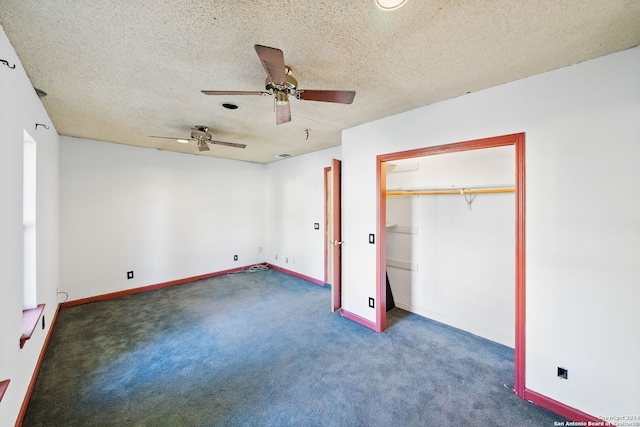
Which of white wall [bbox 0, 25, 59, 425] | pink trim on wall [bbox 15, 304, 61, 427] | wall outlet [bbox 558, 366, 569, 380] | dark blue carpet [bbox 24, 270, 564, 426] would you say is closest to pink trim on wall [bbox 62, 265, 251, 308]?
dark blue carpet [bbox 24, 270, 564, 426]

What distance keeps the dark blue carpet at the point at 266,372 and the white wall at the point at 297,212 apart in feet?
5.07

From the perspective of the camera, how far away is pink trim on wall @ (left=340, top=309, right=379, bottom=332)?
2.93 meters

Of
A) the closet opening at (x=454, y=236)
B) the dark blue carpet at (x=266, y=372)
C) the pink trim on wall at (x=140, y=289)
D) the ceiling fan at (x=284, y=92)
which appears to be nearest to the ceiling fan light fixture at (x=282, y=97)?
the ceiling fan at (x=284, y=92)

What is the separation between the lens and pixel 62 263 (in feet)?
11.6

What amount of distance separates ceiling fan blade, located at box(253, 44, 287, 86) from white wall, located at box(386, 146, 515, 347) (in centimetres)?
237

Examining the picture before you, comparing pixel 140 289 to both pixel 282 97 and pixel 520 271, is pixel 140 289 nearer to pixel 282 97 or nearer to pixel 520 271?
pixel 282 97

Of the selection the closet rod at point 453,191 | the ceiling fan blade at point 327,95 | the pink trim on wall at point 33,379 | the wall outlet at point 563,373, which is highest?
the ceiling fan blade at point 327,95

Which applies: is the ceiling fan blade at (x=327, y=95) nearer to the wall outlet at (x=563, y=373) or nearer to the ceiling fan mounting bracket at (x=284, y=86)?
the ceiling fan mounting bracket at (x=284, y=86)

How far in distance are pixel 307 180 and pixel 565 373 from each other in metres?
4.13

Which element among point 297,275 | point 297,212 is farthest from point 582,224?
point 297,275

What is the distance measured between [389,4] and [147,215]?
472cm

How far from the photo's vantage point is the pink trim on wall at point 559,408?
1.66 metres

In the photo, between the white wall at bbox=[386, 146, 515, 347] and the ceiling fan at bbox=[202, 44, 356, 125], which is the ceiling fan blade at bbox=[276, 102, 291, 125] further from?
the white wall at bbox=[386, 146, 515, 347]

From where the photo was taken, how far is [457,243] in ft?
9.67
